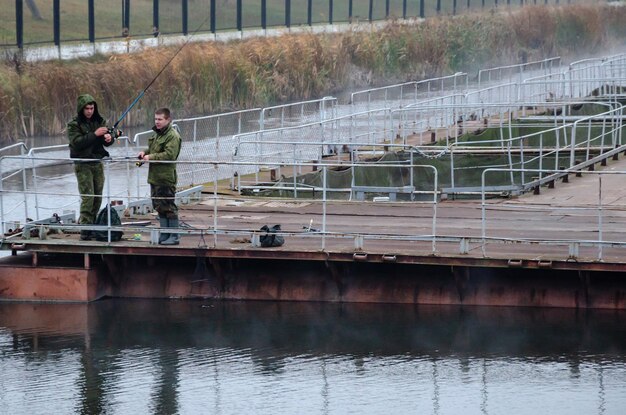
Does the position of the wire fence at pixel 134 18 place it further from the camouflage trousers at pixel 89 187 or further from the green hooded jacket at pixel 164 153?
the green hooded jacket at pixel 164 153

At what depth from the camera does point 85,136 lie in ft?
71.9

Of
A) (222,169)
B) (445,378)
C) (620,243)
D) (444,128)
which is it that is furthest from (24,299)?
(444,128)

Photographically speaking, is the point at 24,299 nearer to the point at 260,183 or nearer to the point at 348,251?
the point at 348,251

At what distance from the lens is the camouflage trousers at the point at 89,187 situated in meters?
22.0

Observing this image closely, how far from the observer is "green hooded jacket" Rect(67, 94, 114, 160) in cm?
2184

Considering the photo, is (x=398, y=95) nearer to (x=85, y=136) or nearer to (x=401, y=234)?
(x=401, y=234)

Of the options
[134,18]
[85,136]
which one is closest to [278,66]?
[134,18]

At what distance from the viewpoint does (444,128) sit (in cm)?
4000

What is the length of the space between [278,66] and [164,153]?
33.4 m

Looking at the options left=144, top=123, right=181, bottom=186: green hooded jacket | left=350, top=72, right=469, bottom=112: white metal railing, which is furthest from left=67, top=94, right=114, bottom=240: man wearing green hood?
left=350, top=72, right=469, bottom=112: white metal railing

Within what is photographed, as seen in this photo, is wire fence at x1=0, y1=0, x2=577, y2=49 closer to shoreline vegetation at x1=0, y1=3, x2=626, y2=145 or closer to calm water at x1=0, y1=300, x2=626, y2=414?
shoreline vegetation at x1=0, y1=3, x2=626, y2=145

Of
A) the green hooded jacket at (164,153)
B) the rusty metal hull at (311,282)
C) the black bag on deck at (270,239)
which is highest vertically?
the green hooded jacket at (164,153)

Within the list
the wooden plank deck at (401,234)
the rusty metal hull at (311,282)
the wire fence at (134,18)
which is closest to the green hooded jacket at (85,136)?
the wooden plank deck at (401,234)

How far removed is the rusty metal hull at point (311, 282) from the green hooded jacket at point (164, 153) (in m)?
1.21
